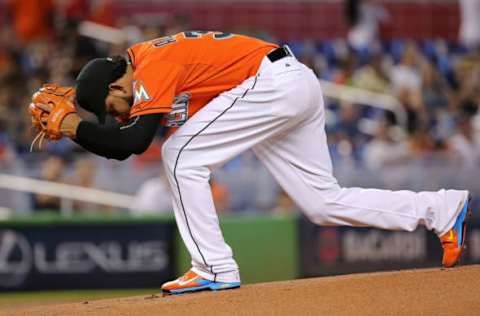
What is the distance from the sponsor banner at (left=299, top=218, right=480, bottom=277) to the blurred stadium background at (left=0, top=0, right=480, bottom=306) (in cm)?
1

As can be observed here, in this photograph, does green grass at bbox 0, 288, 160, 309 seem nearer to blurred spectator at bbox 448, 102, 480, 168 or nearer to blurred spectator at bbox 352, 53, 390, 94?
blurred spectator at bbox 448, 102, 480, 168

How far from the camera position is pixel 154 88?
5.34 m

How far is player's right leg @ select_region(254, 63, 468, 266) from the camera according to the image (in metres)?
5.81

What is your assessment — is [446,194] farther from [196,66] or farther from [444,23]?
[444,23]

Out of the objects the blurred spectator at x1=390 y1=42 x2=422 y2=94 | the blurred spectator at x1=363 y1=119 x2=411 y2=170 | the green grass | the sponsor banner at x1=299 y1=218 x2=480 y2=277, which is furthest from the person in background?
the blurred spectator at x1=390 y1=42 x2=422 y2=94

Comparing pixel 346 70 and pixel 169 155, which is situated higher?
pixel 169 155

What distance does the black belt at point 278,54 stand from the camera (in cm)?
582

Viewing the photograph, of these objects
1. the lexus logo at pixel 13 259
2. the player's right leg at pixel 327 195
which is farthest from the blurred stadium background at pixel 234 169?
the player's right leg at pixel 327 195

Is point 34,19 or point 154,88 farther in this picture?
point 34,19

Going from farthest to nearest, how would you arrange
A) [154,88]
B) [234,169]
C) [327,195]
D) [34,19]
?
[34,19] < [234,169] < [327,195] < [154,88]

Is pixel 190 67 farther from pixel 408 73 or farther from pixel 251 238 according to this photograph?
pixel 408 73

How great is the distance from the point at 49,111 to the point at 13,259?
18.6 feet

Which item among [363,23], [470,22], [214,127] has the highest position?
[214,127]

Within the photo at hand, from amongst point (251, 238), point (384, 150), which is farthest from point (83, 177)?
point (384, 150)
